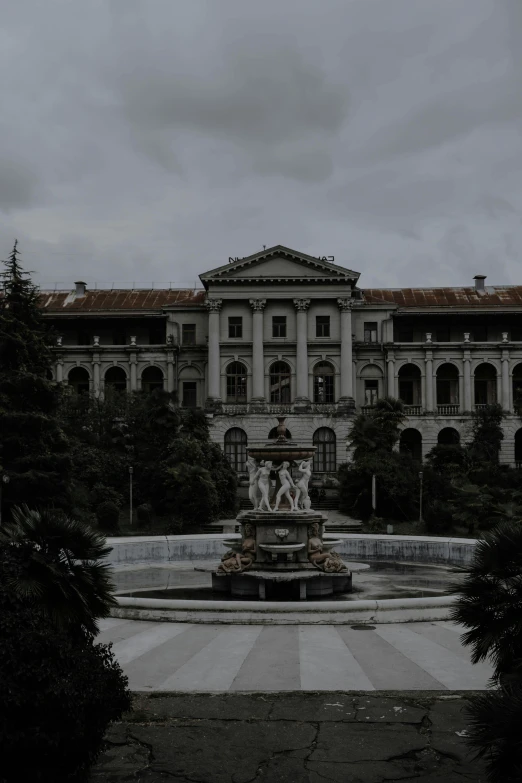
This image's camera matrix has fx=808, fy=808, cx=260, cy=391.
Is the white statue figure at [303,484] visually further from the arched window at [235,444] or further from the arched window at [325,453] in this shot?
the arched window at [235,444]

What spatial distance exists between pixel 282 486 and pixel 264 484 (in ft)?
1.41

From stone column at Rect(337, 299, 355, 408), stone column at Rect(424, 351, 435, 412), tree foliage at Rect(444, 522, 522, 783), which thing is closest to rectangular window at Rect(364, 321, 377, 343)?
stone column at Rect(337, 299, 355, 408)

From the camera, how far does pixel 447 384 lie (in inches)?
2835

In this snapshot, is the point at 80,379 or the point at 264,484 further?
the point at 80,379

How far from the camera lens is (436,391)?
233 ft

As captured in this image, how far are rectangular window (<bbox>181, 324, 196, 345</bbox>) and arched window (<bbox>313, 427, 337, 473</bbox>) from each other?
14500 millimetres

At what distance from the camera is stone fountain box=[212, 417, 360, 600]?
17.4 meters

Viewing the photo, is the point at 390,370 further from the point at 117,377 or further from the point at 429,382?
the point at 117,377

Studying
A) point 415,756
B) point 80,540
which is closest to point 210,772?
point 415,756

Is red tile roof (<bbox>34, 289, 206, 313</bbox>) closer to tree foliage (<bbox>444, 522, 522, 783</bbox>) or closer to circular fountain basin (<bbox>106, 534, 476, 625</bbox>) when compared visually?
circular fountain basin (<bbox>106, 534, 476, 625</bbox>)

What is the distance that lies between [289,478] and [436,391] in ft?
177

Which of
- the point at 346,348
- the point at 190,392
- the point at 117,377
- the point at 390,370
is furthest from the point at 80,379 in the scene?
the point at 390,370

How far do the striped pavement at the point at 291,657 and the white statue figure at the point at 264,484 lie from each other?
5.14 meters

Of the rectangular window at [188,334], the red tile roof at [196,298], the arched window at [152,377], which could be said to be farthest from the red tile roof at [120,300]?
the arched window at [152,377]
